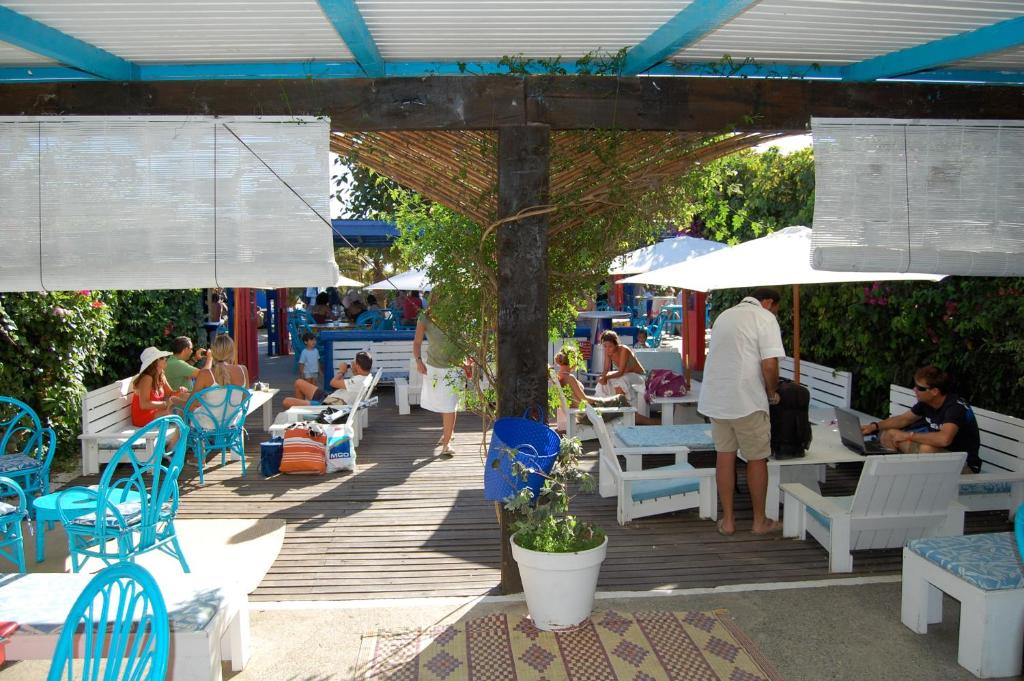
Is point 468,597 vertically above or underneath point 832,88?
underneath

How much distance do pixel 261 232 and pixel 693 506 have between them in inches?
140

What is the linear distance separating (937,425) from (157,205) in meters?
4.85

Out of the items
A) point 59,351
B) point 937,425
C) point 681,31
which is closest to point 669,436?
point 937,425

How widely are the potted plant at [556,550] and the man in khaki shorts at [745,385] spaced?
1.58 meters

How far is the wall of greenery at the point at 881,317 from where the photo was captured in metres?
5.65

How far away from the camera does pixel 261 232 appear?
395cm

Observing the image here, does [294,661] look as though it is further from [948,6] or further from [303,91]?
[948,6]

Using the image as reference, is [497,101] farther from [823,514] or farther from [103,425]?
[103,425]

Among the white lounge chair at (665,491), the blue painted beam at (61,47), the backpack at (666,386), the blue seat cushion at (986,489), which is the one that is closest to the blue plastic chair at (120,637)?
the blue painted beam at (61,47)

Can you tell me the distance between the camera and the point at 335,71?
4.19m

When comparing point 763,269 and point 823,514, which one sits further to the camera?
point 763,269

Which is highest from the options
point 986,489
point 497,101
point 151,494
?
point 497,101

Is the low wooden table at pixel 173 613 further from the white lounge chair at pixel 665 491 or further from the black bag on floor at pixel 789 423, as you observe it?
the black bag on floor at pixel 789 423

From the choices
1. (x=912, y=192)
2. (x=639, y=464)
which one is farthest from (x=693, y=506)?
(x=912, y=192)
